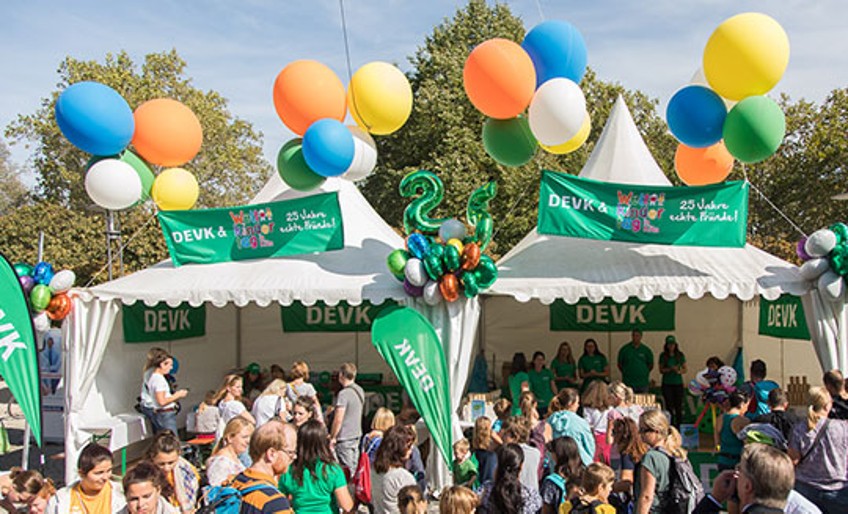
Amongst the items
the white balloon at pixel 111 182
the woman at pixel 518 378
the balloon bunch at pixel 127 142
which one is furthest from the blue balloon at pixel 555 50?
the white balloon at pixel 111 182

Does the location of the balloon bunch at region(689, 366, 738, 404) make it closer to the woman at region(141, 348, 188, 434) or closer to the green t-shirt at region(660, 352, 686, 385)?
the green t-shirt at region(660, 352, 686, 385)

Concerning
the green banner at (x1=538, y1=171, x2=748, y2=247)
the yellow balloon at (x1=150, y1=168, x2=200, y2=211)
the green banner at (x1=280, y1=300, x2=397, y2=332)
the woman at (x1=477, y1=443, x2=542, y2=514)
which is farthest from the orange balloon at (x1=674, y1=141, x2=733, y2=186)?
the yellow balloon at (x1=150, y1=168, x2=200, y2=211)

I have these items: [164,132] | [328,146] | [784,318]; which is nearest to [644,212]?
[328,146]

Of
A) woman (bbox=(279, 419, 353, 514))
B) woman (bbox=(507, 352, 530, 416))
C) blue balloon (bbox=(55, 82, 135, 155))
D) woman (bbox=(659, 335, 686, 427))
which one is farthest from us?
woman (bbox=(659, 335, 686, 427))

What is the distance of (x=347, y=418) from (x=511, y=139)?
10.7ft

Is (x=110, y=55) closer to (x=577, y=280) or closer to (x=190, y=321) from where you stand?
(x=190, y=321)

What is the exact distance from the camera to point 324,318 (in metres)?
10.2

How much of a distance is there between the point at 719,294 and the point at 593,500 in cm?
345

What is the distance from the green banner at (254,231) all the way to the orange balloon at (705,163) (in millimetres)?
3681

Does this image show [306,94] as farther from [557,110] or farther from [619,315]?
[619,315]

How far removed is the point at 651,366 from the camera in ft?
28.7

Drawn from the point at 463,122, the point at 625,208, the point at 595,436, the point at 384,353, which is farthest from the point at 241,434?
the point at 463,122

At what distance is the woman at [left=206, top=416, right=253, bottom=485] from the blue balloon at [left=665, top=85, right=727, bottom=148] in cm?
470

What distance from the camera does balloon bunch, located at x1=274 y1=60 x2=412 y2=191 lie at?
22.2ft
